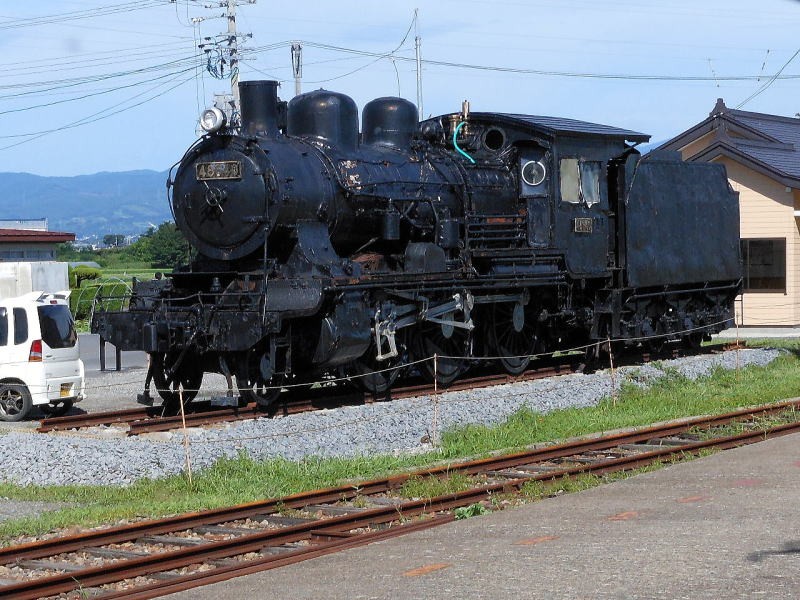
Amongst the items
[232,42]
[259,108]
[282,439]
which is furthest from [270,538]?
[232,42]

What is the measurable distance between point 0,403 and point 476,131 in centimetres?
856

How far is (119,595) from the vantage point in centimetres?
684

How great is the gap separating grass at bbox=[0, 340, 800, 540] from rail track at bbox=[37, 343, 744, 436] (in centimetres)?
217

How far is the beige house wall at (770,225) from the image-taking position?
27.9 meters

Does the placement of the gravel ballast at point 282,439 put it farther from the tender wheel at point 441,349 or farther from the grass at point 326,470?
the tender wheel at point 441,349

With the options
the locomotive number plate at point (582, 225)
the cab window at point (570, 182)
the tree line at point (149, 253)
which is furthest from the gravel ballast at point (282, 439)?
the tree line at point (149, 253)

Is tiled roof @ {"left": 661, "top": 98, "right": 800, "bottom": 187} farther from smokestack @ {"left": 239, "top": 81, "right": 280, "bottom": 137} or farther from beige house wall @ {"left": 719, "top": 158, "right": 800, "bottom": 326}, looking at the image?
smokestack @ {"left": 239, "top": 81, "right": 280, "bottom": 137}

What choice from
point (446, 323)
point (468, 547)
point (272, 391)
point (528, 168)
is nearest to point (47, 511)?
point (468, 547)

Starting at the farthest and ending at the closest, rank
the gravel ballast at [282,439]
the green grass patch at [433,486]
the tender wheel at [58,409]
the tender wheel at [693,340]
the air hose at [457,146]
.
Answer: the tender wheel at [693,340], the air hose at [457,146], the tender wheel at [58,409], the gravel ballast at [282,439], the green grass patch at [433,486]

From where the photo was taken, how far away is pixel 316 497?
971 cm

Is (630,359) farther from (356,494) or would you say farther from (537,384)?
(356,494)

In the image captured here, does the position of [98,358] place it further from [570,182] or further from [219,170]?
[219,170]

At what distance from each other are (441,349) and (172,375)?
419 cm

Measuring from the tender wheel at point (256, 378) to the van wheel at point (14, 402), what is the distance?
3.11 meters
